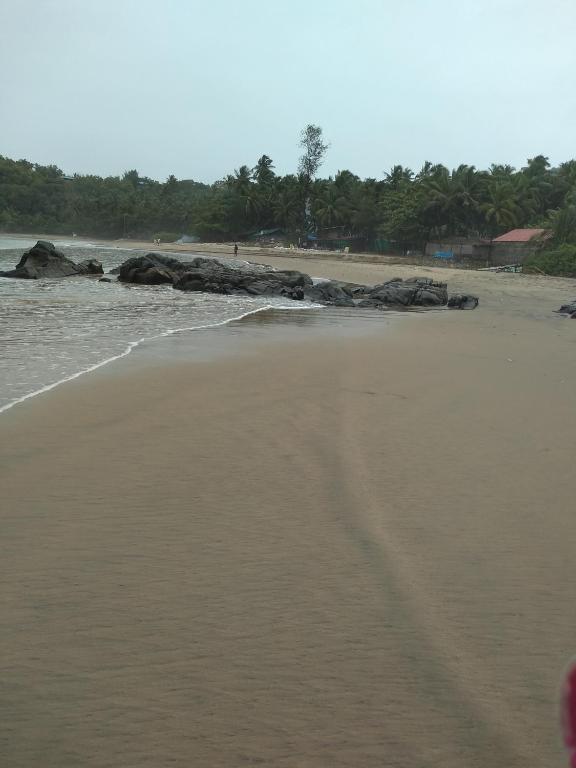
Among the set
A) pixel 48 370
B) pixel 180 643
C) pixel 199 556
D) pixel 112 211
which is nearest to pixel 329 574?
pixel 199 556

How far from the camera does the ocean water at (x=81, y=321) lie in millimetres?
7246

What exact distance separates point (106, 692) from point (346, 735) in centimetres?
68

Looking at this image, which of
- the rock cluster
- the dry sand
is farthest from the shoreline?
the dry sand

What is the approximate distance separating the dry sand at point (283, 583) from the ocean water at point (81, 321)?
1.55 m

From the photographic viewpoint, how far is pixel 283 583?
270 cm

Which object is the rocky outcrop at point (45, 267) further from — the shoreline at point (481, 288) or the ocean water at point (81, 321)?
the shoreline at point (481, 288)

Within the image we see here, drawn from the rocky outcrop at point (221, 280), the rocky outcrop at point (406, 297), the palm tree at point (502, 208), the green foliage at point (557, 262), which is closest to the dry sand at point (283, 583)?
the rocky outcrop at point (406, 297)

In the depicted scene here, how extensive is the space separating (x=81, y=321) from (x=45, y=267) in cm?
1676

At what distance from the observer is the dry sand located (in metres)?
1.87

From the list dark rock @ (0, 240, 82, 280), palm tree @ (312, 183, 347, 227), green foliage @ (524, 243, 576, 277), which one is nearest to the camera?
dark rock @ (0, 240, 82, 280)

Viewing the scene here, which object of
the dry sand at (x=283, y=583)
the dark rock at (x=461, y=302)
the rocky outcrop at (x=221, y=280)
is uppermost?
the rocky outcrop at (x=221, y=280)

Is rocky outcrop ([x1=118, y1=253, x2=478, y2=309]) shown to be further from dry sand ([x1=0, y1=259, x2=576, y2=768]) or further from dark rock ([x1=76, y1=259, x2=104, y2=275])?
dry sand ([x1=0, y1=259, x2=576, y2=768])

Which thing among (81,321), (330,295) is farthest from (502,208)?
(81,321)

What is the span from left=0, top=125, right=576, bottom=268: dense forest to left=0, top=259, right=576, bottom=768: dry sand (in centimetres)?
4087
